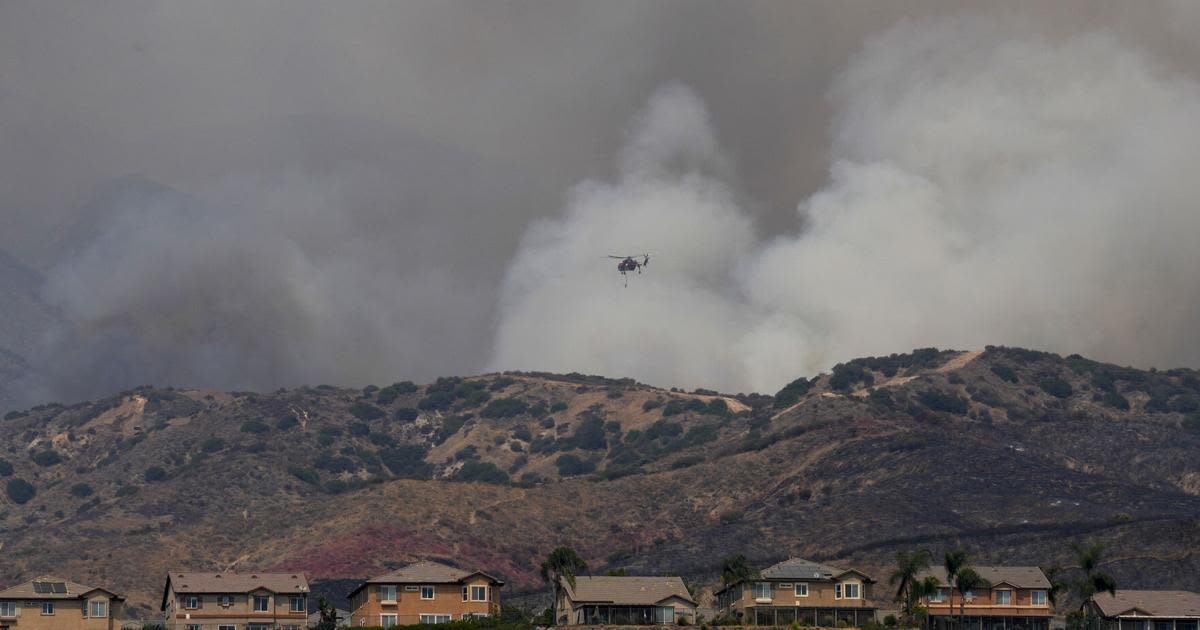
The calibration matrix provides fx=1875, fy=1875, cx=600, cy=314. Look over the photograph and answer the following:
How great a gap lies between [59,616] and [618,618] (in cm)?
4297

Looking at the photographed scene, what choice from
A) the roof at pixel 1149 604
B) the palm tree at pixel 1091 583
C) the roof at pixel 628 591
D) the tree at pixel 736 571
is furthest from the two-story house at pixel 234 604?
the roof at pixel 1149 604

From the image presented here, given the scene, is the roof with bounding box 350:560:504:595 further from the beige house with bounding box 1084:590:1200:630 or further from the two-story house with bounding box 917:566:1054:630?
the beige house with bounding box 1084:590:1200:630

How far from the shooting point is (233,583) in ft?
500

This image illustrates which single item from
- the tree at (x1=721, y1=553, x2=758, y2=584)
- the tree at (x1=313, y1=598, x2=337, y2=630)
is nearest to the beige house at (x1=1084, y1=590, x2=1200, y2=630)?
the tree at (x1=721, y1=553, x2=758, y2=584)

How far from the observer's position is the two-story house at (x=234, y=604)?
151 meters

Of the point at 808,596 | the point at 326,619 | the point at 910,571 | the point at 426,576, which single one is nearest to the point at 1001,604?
the point at 910,571

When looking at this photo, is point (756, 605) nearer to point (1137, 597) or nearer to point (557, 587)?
point (557, 587)

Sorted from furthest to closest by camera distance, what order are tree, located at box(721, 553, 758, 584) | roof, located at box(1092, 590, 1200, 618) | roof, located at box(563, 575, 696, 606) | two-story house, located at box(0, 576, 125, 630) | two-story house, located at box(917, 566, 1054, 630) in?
tree, located at box(721, 553, 758, 584) < two-story house, located at box(917, 566, 1054, 630) < roof, located at box(563, 575, 696, 606) < roof, located at box(1092, 590, 1200, 618) < two-story house, located at box(0, 576, 125, 630)

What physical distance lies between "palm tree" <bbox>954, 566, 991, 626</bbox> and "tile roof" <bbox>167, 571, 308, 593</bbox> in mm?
52801

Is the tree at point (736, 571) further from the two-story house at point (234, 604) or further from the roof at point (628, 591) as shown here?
the two-story house at point (234, 604)

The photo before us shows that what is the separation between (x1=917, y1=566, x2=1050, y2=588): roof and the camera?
5984 inches

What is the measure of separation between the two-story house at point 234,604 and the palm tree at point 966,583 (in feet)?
173

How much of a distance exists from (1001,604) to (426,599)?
46313 millimetres

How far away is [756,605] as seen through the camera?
14950 centimetres
